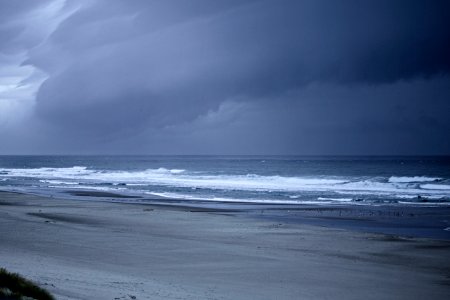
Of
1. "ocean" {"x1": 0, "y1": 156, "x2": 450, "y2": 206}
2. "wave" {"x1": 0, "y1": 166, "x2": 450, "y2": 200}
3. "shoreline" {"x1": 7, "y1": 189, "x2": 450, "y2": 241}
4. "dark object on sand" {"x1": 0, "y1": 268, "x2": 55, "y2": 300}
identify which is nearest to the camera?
"dark object on sand" {"x1": 0, "y1": 268, "x2": 55, "y2": 300}

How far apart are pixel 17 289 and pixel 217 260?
712 cm

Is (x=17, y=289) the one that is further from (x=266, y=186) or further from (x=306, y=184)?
(x=306, y=184)

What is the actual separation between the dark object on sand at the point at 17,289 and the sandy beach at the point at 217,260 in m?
1.07

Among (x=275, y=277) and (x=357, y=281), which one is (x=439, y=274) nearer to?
(x=357, y=281)

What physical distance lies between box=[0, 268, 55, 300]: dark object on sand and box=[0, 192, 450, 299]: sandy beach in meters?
1.07

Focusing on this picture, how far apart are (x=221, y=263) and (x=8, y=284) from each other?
6.81 meters

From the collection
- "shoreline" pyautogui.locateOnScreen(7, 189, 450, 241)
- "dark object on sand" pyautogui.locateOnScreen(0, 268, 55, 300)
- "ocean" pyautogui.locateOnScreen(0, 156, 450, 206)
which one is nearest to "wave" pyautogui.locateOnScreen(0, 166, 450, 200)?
"ocean" pyautogui.locateOnScreen(0, 156, 450, 206)

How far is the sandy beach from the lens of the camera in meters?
8.96

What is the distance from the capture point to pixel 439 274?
11.7 metres

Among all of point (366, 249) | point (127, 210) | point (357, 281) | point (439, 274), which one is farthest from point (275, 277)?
point (127, 210)

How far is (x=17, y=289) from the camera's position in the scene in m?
5.81

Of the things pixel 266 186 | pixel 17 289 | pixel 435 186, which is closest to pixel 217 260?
pixel 17 289

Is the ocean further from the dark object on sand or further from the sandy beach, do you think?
the dark object on sand

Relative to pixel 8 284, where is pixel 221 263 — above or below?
below
